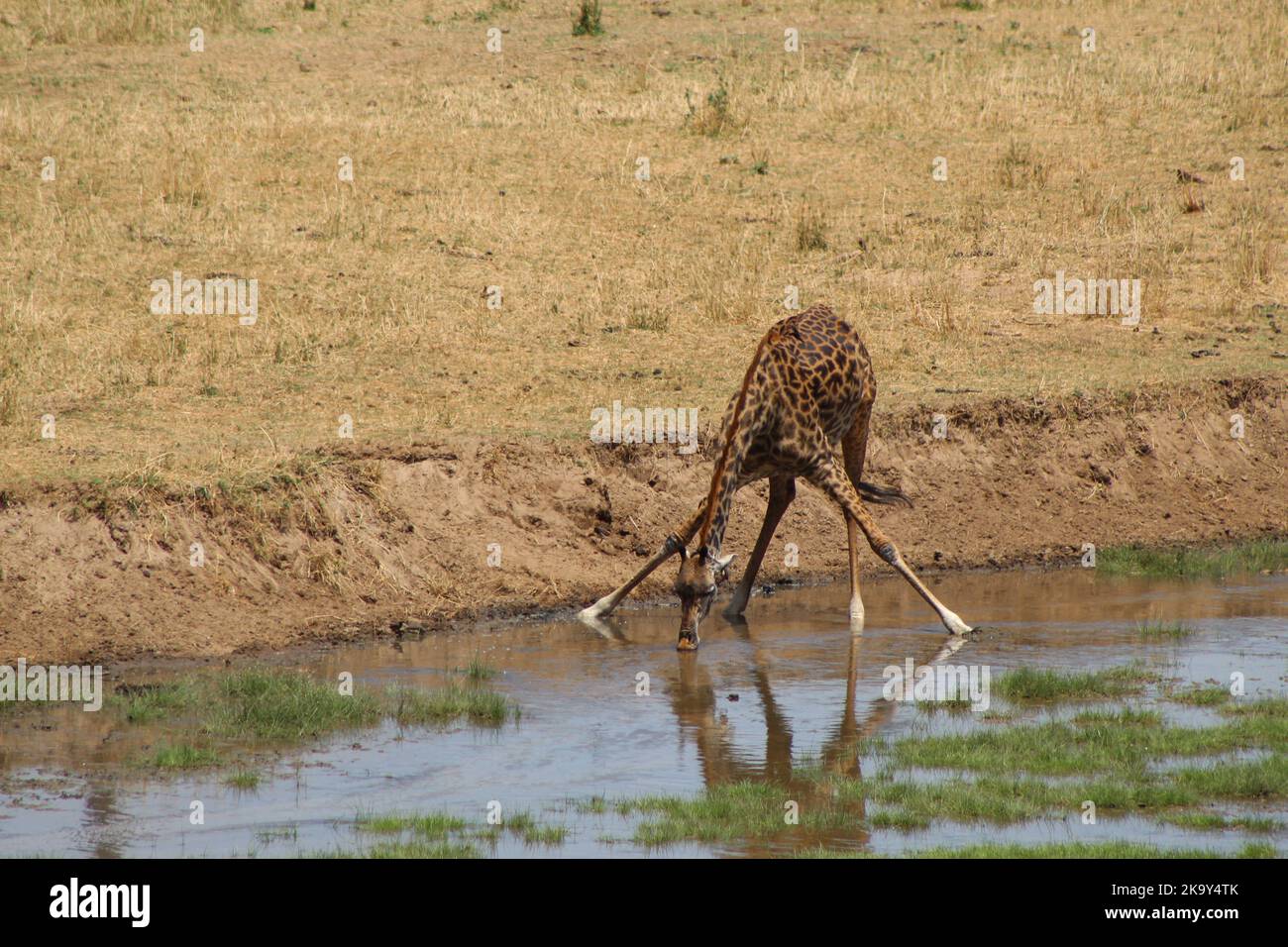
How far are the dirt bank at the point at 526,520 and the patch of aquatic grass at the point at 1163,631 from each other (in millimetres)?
2501

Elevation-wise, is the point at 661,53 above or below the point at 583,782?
above

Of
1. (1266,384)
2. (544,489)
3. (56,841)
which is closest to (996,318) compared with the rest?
(1266,384)

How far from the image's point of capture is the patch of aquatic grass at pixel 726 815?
8414 mm

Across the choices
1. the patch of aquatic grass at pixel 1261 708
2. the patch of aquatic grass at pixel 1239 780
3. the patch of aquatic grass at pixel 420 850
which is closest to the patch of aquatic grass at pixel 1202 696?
the patch of aquatic grass at pixel 1261 708

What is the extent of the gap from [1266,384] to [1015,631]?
19.8ft

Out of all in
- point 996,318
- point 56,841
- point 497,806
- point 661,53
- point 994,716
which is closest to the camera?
point 56,841

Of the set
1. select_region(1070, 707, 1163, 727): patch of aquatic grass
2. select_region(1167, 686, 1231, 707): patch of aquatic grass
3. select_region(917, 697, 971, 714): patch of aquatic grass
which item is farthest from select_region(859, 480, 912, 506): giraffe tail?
select_region(1070, 707, 1163, 727): patch of aquatic grass

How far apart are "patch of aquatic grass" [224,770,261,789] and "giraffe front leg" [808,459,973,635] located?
5.19 m

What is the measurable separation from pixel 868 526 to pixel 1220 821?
4.87 metres

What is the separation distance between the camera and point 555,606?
530 inches

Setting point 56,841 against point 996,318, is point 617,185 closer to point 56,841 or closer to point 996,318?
point 996,318

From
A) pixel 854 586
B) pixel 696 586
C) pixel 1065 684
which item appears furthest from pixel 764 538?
pixel 1065 684

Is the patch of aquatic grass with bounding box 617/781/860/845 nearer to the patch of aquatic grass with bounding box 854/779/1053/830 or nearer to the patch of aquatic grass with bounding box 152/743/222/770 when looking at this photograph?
the patch of aquatic grass with bounding box 854/779/1053/830

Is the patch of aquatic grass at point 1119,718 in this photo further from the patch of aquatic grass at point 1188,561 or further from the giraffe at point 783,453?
the patch of aquatic grass at point 1188,561
